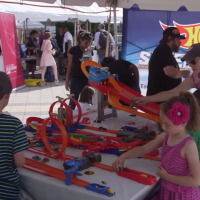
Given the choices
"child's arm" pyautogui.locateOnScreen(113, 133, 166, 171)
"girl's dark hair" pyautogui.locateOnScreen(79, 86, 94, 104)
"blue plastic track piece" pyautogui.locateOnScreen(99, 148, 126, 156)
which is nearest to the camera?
"child's arm" pyautogui.locateOnScreen(113, 133, 166, 171)

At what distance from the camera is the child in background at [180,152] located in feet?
4.44

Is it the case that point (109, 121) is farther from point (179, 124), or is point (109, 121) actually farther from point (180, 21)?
point (180, 21)

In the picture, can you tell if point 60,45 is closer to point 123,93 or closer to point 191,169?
point 123,93

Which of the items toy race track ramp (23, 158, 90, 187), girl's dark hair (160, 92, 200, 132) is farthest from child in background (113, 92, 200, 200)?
toy race track ramp (23, 158, 90, 187)

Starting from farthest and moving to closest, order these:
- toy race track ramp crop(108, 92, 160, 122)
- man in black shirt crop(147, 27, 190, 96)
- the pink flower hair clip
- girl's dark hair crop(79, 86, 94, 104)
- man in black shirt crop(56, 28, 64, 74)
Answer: man in black shirt crop(56, 28, 64, 74) → girl's dark hair crop(79, 86, 94, 104) → man in black shirt crop(147, 27, 190, 96) → toy race track ramp crop(108, 92, 160, 122) → the pink flower hair clip

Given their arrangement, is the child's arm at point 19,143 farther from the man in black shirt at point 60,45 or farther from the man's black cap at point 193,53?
the man in black shirt at point 60,45

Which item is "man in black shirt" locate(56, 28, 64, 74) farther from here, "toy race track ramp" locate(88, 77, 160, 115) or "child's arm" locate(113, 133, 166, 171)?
"child's arm" locate(113, 133, 166, 171)

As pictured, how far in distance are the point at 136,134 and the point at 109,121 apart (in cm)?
59

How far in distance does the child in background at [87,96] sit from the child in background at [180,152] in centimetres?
202

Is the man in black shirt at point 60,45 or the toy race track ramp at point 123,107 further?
the man in black shirt at point 60,45

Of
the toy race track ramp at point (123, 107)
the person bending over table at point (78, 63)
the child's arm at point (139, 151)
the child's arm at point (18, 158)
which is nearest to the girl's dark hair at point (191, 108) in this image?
the child's arm at point (139, 151)

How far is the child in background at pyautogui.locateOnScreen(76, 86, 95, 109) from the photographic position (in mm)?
3460

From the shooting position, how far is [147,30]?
17.4ft

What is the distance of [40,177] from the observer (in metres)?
1.58
